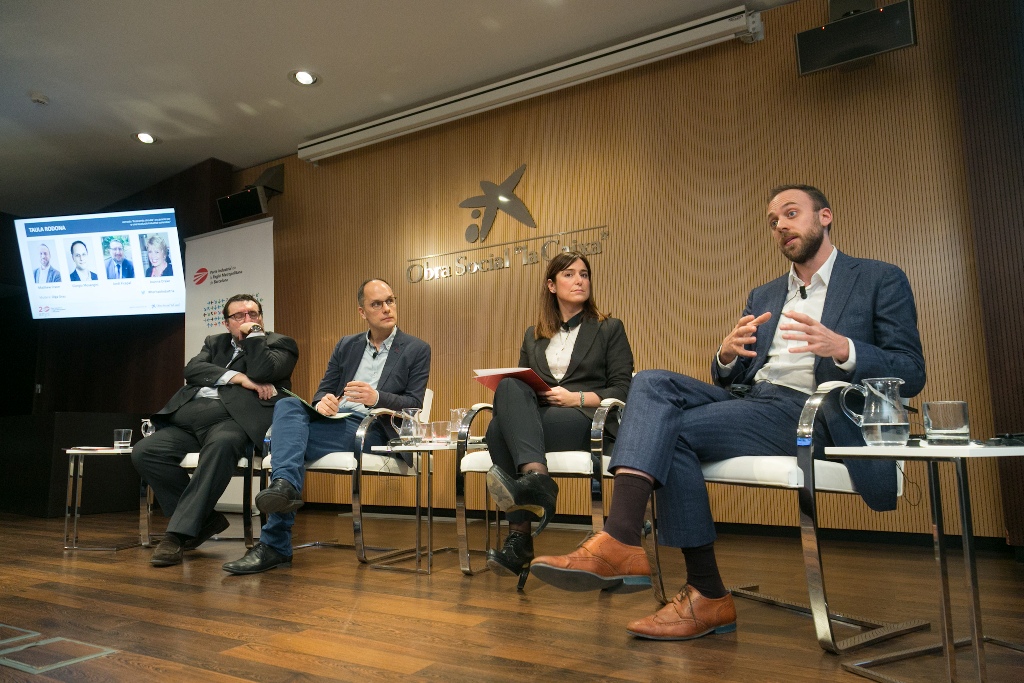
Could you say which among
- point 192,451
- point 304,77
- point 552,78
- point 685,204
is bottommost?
point 192,451

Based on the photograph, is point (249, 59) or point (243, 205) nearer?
point (249, 59)

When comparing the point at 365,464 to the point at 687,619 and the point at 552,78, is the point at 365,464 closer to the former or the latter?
the point at 687,619

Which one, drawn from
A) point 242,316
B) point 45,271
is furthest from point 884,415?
point 45,271

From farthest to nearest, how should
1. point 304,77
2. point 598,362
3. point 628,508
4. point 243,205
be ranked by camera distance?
point 243,205 → point 304,77 → point 598,362 → point 628,508

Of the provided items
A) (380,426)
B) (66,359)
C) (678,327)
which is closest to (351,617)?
(380,426)

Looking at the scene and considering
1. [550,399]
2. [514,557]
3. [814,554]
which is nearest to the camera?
[814,554]

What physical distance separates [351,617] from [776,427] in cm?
138

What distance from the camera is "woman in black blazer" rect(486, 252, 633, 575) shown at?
225 cm

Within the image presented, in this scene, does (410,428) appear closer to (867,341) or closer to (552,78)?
(867,341)

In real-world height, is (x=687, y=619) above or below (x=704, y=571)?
below

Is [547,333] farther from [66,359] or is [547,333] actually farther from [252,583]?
[66,359]

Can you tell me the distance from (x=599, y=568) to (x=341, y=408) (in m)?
2.13

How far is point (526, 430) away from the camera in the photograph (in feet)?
7.88

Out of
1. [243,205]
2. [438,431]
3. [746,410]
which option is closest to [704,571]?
[746,410]
